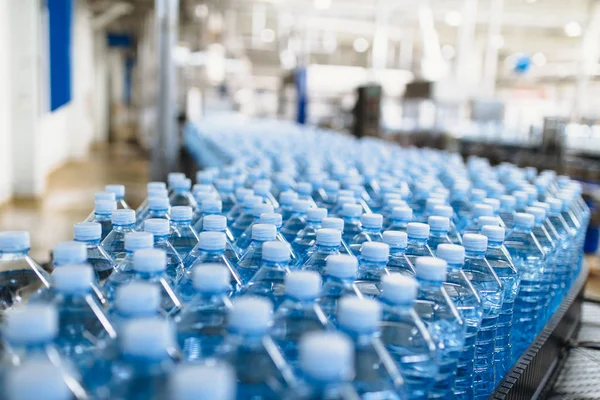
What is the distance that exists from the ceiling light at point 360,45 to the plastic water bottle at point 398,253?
63.8 feet

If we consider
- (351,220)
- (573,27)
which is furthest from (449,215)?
(573,27)

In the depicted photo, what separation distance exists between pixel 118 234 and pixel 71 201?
6.86 meters

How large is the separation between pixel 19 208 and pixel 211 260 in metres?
6.81

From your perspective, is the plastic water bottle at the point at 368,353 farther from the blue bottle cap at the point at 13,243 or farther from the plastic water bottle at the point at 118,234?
the plastic water bottle at the point at 118,234

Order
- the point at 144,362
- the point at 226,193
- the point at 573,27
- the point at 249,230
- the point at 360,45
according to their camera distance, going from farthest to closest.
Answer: the point at 360,45
the point at 573,27
the point at 226,193
the point at 249,230
the point at 144,362

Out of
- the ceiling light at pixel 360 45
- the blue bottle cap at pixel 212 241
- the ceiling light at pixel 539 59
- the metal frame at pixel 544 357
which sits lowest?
the metal frame at pixel 544 357

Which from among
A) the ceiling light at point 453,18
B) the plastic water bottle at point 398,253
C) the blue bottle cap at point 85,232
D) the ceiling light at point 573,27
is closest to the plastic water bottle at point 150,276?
the blue bottle cap at point 85,232

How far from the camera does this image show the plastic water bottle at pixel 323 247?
122 centimetres

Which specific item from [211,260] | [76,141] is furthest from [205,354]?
[76,141]

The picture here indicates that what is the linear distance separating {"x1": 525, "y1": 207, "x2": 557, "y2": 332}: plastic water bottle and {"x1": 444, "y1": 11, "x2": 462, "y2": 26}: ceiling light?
13.4 meters

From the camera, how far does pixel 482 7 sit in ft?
47.9

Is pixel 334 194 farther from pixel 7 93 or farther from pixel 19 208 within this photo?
pixel 7 93

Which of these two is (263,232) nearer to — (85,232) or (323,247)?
(323,247)

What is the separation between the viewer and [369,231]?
1.51 m
